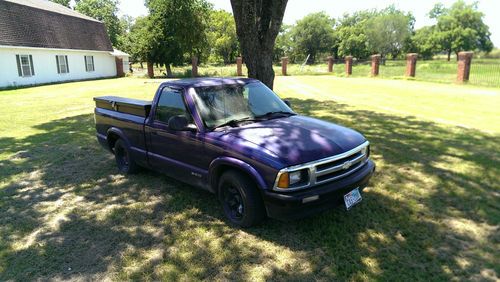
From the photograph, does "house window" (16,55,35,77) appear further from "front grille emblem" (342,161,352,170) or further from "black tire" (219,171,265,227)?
"front grille emblem" (342,161,352,170)

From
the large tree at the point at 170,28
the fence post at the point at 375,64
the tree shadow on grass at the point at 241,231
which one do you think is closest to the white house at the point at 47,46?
the large tree at the point at 170,28

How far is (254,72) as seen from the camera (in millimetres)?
8609

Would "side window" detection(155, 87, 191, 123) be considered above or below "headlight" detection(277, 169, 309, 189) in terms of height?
above

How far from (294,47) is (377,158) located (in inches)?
3352

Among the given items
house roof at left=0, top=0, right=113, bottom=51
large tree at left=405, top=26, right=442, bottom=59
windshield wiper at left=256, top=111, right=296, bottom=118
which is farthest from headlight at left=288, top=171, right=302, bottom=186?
large tree at left=405, top=26, right=442, bottom=59

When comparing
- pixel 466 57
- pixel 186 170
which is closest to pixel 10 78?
pixel 186 170

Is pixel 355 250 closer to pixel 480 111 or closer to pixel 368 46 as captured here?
pixel 480 111

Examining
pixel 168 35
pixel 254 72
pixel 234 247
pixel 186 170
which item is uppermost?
pixel 168 35

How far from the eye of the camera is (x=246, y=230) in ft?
13.8

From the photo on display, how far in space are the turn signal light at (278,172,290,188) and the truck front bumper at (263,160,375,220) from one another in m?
0.08

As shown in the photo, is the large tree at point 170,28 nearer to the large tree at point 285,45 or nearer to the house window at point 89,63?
the house window at point 89,63

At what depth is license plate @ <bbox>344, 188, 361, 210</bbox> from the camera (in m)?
3.96

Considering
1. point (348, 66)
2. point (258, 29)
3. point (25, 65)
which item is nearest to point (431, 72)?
point (348, 66)

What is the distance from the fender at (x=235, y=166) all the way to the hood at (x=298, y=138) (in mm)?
274
